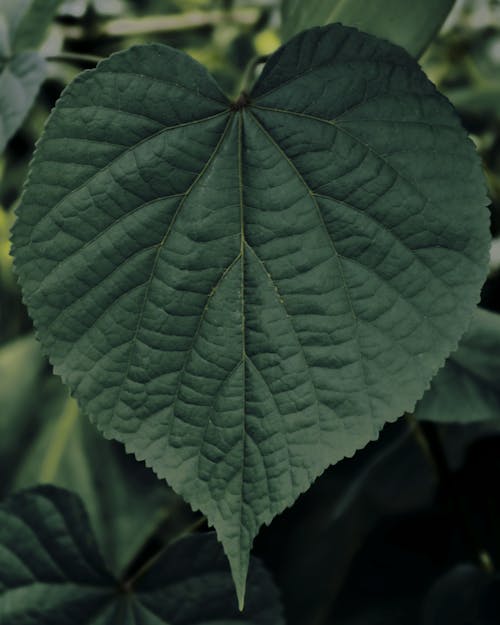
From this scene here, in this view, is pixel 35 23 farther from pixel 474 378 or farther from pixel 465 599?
pixel 465 599

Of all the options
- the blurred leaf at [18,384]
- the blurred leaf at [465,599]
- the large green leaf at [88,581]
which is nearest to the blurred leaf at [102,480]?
the blurred leaf at [18,384]

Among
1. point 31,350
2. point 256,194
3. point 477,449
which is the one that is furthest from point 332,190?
point 31,350

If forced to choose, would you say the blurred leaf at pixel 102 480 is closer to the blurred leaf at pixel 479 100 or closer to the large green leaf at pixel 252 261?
the large green leaf at pixel 252 261

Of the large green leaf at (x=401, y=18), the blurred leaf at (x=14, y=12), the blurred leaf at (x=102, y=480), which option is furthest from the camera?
the blurred leaf at (x=102, y=480)

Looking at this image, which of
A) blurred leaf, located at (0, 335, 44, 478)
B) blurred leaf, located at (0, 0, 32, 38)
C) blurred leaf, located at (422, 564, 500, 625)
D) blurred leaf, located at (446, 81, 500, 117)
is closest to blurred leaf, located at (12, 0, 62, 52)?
blurred leaf, located at (0, 0, 32, 38)

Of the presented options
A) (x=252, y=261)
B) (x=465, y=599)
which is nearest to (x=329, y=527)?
(x=465, y=599)

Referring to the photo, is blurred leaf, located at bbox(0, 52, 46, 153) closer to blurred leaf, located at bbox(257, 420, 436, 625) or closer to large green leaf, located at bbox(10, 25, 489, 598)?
large green leaf, located at bbox(10, 25, 489, 598)

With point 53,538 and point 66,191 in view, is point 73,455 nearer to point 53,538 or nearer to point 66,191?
point 53,538
